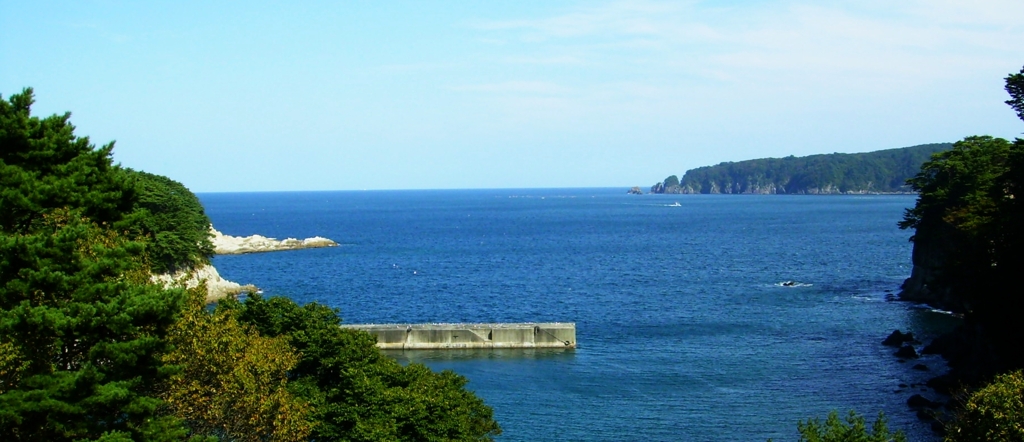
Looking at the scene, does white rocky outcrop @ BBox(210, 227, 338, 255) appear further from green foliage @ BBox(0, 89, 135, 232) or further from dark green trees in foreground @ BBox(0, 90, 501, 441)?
green foliage @ BBox(0, 89, 135, 232)

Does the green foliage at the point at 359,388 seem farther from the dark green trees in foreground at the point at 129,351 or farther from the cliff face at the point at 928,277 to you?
the cliff face at the point at 928,277

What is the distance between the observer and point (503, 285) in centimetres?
9238

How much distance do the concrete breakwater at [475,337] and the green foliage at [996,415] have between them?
124 ft

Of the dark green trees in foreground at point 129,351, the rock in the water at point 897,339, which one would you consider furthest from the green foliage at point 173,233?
the rock in the water at point 897,339

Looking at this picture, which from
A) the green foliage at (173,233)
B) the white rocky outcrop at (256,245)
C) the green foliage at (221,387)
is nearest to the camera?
the green foliage at (221,387)

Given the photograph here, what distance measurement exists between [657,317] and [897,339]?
18.6m

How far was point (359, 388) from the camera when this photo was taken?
91.9ft

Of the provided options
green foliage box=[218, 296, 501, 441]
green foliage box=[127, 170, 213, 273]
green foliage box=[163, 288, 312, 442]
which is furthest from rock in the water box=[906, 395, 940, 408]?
green foliage box=[127, 170, 213, 273]

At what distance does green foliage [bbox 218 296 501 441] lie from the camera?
27453mm

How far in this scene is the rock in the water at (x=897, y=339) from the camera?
191 feet

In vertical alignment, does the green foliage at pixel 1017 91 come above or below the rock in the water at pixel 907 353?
above

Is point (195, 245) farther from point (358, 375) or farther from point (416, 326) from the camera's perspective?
point (358, 375)

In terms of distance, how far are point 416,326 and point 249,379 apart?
122ft

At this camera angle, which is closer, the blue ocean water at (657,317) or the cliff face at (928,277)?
the blue ocean water at (657,317)
